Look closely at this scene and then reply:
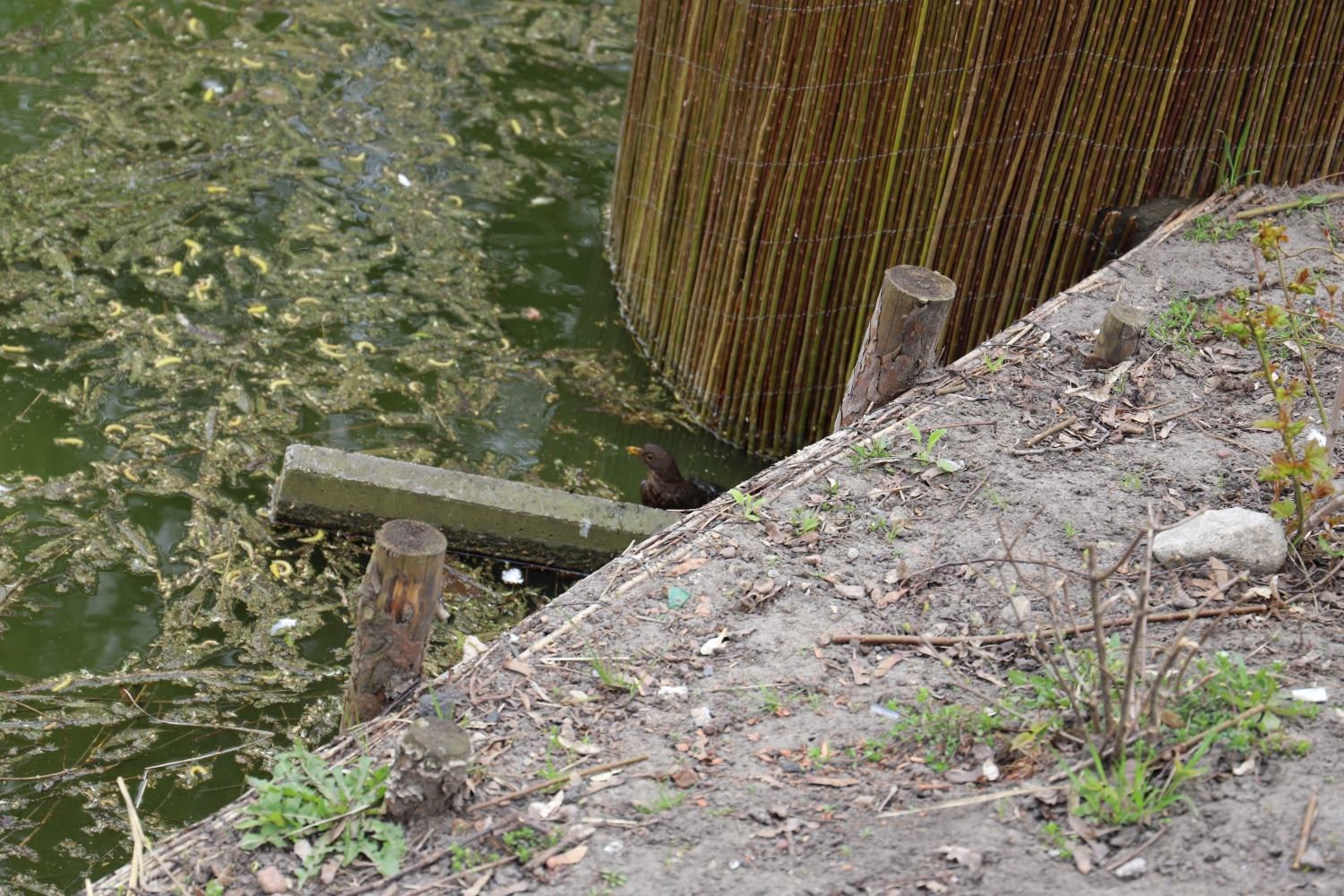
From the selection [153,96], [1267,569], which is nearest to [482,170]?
[153,96]

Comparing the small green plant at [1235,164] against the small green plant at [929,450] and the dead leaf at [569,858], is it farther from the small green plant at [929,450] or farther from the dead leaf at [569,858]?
the dead leaf at [569,858]

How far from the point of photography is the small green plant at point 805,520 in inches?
145

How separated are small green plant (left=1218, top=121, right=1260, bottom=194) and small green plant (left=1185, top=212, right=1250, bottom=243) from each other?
273mm

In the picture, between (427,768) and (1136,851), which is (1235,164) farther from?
(427,768)

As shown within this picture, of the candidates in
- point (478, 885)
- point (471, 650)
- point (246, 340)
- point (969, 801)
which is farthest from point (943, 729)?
point (246, 340)

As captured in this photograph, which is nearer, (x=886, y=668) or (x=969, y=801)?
(x=969, y=801)

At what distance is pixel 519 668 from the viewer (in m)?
3.22

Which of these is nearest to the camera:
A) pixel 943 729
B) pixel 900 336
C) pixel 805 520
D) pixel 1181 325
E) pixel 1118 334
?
pixel 943 729

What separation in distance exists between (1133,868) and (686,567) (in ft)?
5.00

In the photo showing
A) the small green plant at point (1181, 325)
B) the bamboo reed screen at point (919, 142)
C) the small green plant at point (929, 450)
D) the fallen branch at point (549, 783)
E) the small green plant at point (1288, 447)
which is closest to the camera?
the fallen branch at point (549, 783)

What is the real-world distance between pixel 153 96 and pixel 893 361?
5.52 m

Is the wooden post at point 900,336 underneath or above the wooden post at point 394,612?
above

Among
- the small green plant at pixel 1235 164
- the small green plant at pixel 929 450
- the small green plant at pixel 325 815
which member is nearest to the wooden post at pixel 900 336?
the small green plant at pixel 929 450

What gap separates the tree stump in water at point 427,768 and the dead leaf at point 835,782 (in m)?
0.85
